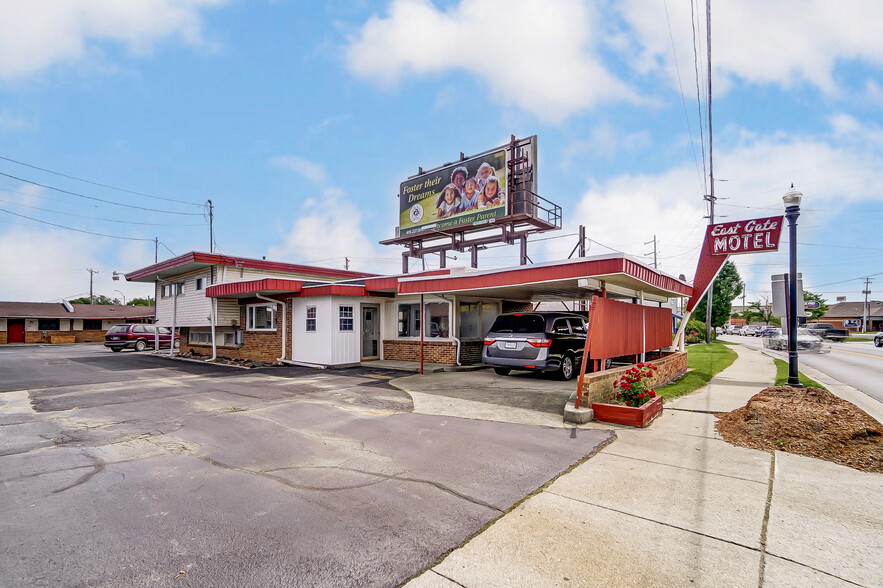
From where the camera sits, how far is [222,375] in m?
13.5

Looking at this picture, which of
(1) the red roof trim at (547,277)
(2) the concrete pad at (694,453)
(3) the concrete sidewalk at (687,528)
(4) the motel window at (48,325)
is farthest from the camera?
(4) the motel window at (48,325)

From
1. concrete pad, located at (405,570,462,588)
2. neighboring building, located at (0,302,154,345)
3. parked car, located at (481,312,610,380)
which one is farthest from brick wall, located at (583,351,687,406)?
neighboring building, located at (0,302,154,345)

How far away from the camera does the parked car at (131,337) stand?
26.5 meters

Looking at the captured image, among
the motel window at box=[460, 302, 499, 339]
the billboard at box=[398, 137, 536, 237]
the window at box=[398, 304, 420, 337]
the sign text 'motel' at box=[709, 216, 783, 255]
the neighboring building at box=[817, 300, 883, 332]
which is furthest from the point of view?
the neighboring building at box=[817, 300, 883, 332]

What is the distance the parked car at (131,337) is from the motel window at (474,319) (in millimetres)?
20061

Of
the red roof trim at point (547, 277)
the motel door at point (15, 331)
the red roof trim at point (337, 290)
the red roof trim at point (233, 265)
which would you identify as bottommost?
the motel door at point (15, 331)

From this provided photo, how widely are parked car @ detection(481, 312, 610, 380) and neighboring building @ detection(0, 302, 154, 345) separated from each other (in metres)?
46.8

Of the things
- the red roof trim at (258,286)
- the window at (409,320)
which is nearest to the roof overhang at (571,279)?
the window at (409,320)

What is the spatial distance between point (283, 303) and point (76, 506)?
42.0 feet

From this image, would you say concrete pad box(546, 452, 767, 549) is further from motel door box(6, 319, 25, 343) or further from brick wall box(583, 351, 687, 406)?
motel door box(6, 319, 25, 343)

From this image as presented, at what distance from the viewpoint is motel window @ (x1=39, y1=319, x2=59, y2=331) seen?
40.9 metres

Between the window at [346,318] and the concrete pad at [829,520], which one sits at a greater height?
the window at [346,318]

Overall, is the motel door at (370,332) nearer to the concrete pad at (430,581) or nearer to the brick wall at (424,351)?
the brick wall at (424,351)

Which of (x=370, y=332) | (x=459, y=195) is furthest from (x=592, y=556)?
(x=459, y=195)
